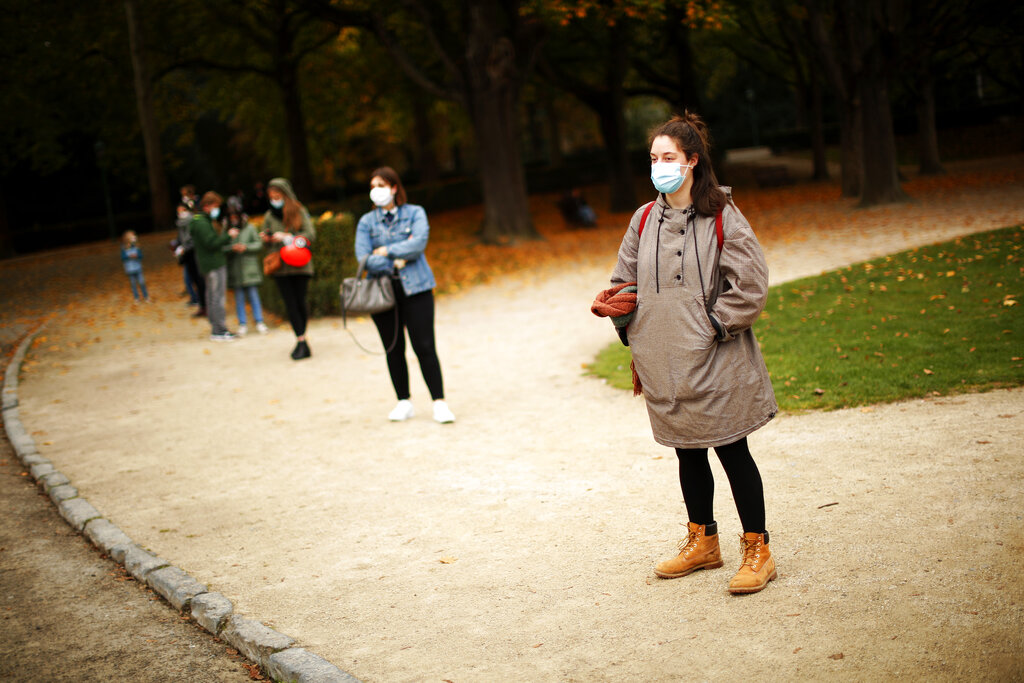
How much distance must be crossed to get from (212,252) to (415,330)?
6.57m

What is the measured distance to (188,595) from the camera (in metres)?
4.59

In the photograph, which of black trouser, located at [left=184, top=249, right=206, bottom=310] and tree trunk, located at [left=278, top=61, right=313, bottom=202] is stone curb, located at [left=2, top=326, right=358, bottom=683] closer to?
black trouser, located at [left=184, top=249, right=206, bottom=310]

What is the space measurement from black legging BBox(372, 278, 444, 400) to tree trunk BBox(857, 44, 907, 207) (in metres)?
16.5

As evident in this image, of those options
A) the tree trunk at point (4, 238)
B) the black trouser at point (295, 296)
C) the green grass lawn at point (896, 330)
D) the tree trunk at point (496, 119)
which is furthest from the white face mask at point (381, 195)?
the tree trunk at point (4, 238)

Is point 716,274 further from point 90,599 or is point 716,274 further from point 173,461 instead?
point 173,461

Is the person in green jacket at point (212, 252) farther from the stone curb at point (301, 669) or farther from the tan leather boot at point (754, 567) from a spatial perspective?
the tan leather boot at point (754, 567)

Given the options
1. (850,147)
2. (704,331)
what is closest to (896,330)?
(704,331)

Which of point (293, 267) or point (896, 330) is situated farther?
point (293, 267)

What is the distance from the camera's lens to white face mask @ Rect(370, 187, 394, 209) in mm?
7316

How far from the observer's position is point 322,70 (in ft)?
109

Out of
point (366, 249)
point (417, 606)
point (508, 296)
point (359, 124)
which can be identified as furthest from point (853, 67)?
point (359, 124)

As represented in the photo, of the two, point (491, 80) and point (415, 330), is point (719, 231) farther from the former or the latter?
point (491, 80)

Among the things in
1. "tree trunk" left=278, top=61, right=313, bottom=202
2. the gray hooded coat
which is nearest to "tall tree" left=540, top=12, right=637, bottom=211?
"tree trunk" left=278, top=61, right=313, bottom=202

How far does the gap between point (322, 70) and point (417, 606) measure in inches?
1252
